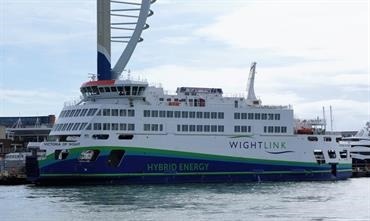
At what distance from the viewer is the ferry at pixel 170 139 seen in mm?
44656

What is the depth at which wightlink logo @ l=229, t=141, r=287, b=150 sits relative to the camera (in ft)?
165

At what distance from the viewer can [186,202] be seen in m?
34.8

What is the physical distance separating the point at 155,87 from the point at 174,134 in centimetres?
360

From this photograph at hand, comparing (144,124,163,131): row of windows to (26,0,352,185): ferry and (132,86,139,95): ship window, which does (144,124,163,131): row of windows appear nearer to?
(26,0,352,185): ferry

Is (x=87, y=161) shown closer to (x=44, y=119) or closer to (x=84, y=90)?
(x=84, y=90)

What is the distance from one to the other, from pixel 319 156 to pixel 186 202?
71.1ft

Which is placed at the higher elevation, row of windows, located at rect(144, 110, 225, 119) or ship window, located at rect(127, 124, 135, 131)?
row of windows, located at rect(144, 110, 225, 119)

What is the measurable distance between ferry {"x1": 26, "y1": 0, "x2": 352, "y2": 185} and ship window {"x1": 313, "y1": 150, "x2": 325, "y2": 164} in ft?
0.24

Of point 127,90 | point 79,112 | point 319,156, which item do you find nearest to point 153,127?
point 127,90

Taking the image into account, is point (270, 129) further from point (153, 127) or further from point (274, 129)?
point (153, 127)

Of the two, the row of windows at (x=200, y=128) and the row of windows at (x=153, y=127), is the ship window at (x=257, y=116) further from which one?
the row of windows at (x=153, y=127)

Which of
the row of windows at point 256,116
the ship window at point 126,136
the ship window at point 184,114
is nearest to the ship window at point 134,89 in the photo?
the ship window at point 126,136

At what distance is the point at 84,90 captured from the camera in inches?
1937

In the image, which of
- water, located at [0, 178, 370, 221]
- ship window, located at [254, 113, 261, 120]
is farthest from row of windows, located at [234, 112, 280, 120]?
water, located at [0, 178, 370, 221]
